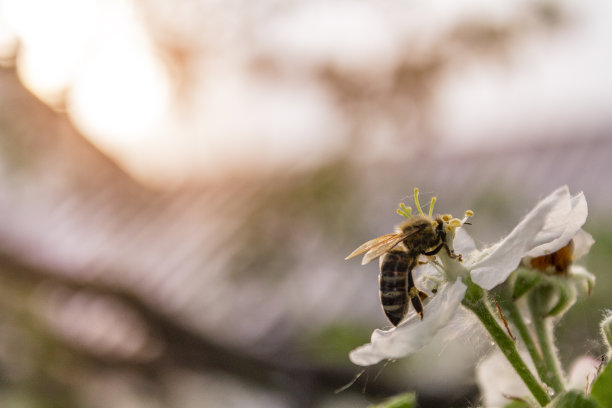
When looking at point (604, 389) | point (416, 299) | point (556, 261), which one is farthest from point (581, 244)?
point (604, 389)

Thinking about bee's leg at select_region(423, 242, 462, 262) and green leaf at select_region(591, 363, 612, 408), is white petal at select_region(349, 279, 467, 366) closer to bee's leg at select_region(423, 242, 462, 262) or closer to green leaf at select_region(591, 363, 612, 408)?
bee's leg at select_region(423, 242, 462, 262)

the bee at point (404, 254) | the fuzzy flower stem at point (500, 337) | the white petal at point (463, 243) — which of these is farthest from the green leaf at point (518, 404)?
the white petal at point (463, 243)

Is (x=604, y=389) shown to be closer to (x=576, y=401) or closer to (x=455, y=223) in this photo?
(x=576, y=401)

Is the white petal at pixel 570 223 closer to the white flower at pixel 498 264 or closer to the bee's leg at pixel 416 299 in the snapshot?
the white flower at pixel 498 264

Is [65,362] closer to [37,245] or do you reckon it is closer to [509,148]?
[37,245]

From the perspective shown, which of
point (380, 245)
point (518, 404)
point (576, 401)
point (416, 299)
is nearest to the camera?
point (576, 401)

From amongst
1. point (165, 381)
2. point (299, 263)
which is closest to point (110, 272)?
point (165, 381)
